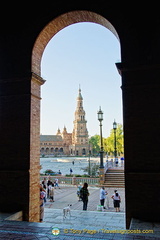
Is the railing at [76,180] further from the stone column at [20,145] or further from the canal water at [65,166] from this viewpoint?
the stone column at [20,145]

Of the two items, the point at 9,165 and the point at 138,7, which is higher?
the point at 138,7

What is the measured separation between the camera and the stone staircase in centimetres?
2123

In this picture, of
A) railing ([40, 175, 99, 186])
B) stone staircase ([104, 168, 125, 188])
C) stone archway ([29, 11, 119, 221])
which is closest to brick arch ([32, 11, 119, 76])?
stone archway ([29, 11, 119, 221])

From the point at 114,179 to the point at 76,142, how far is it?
107282mm

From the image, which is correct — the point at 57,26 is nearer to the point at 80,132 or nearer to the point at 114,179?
the point at 114,179

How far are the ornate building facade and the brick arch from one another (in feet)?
389

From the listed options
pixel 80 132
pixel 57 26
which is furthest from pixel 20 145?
pixel 80 132

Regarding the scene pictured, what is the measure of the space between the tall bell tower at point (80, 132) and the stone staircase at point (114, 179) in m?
104

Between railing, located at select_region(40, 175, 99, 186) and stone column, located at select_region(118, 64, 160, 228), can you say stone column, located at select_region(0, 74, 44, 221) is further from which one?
railing, located at select_region(40, 175, 99, 186)

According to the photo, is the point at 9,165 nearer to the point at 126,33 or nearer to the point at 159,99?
the point at 159,99

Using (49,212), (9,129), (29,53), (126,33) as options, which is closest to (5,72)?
(29,53)

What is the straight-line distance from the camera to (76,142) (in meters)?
129

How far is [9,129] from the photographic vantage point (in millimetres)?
8031

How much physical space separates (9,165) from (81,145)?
12097cm
